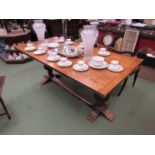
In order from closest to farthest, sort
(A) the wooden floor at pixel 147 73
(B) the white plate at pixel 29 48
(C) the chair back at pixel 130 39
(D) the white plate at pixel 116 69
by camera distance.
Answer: (D) the white plate at pixel 116 69, (B) the white plate at pixel 29 48, (A) the wooden floor at pixel 147 73, (C) the chair back at pixel 130 39

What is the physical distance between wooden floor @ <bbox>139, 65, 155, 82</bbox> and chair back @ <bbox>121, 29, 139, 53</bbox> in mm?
545

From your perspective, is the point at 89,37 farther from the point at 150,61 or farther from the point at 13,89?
the point at 13,89

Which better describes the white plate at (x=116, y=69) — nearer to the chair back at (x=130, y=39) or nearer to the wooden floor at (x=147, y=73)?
the wooden floor at (x=147, y=73)

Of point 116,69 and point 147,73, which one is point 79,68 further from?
point 147,73

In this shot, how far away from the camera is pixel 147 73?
2.56m

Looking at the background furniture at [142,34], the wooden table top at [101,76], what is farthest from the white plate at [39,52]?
the background furniture at [142,34]

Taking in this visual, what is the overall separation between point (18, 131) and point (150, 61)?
7.79 feet

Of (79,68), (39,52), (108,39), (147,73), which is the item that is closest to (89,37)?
(79,68)

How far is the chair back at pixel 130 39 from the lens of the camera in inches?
111

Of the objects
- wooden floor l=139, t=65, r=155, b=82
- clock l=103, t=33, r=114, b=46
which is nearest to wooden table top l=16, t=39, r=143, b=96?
wooden floor l=139, t=65, r=155, b=82

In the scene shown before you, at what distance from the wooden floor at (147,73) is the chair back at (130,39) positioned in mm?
545

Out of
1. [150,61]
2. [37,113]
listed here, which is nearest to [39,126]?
[37,113]

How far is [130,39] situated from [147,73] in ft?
2.74

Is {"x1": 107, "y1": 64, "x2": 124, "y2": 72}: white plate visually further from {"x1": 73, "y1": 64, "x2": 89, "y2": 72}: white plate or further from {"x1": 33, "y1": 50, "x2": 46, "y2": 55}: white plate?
{"x1": 33, "y1": 50, "x2": 46, "y2": 55}: white plate
